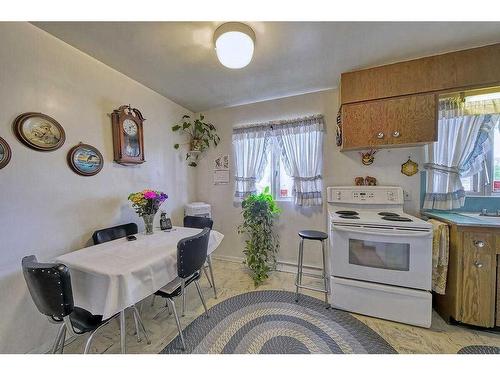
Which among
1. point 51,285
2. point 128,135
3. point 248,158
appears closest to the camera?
point 51,285

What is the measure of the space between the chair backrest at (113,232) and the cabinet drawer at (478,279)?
2.95 metres

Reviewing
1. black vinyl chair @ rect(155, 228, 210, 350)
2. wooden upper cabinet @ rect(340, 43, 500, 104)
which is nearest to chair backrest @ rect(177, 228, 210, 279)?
black vinyl chair @ rect(155, 228, 210, 350)

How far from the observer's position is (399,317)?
1.64m

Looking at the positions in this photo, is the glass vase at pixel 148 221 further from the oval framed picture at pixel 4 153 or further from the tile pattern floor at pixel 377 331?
the oval framed picture at pixel 4 153

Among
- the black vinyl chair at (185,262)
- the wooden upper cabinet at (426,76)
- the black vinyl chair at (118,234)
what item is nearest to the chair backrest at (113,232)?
the black vinyl chair at (118,234)

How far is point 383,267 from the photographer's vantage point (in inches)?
65.9

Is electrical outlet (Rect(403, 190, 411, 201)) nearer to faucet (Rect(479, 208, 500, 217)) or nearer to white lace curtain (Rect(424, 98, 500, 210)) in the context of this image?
white lace curtain (Rect(424, 98, 500, 210))

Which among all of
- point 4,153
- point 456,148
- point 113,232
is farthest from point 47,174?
point 456,148

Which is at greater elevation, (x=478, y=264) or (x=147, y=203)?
(x=147, y=203)

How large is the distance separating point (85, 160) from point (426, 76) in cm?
312

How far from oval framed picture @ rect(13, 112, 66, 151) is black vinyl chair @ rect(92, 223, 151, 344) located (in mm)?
763

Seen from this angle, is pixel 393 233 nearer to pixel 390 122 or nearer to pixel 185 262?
pixel 390 122
